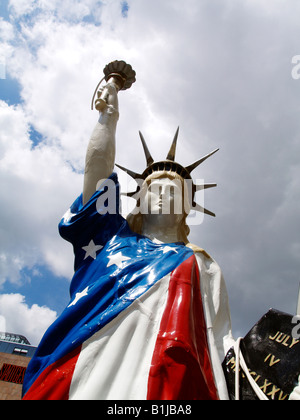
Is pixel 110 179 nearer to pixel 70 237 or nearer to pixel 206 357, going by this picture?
pixel 70 237

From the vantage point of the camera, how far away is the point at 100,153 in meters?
4.28

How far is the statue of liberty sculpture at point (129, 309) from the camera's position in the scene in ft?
8.02

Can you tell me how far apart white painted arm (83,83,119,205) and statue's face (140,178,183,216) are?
845mm

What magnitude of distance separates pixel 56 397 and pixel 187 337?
1.15 meters

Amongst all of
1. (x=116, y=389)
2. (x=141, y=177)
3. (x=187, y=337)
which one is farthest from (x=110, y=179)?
(x=116, y=389)

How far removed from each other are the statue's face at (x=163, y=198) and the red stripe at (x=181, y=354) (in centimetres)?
159

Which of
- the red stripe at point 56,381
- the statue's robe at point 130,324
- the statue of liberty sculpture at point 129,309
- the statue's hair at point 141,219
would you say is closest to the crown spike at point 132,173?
the statue's hair at point 141,219

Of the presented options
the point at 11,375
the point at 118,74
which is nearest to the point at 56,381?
the point at 118,74

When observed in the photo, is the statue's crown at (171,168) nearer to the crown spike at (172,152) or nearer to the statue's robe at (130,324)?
the crown spike at (172,152)

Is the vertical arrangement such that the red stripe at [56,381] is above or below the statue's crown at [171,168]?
below

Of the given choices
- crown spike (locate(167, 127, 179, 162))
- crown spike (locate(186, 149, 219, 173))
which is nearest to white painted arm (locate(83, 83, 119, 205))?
crown spike (locate(167, 127, 179, 162))

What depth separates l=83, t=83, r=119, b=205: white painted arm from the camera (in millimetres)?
4188

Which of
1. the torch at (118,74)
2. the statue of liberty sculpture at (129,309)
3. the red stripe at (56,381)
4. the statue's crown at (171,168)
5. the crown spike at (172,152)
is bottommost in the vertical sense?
the red stripe at (56,381)

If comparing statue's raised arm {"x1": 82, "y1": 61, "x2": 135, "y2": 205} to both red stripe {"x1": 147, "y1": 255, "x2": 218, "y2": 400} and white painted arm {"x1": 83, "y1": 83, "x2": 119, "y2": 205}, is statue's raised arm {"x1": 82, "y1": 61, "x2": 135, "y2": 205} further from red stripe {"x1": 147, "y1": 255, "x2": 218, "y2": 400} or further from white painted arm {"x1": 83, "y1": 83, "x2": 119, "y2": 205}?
red stripe {"x1": 147, "y1": 255, "x2": 218, "y2": 400}
